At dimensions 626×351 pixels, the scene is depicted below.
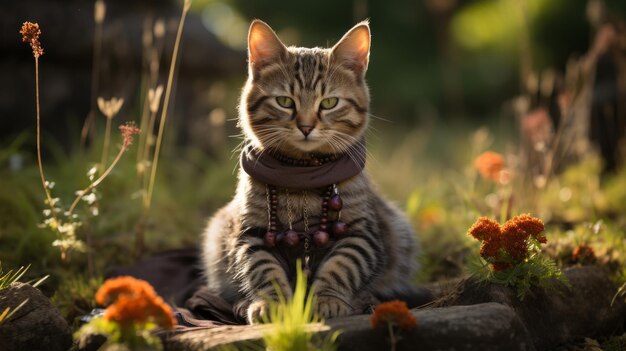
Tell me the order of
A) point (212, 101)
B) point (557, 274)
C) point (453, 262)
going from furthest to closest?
point (212, 101)
point (453, 262)
point (557, 274)

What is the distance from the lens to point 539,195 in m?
4.27

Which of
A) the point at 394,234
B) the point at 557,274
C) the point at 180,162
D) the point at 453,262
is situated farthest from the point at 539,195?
the point at 180,162

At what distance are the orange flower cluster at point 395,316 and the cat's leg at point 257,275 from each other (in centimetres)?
47

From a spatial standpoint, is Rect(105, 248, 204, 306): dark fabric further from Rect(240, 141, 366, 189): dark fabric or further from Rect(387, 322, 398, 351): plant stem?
Rect(387, 322, 398, 351): plant stem

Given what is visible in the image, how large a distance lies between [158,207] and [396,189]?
7.54 feet

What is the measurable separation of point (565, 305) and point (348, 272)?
3.16 feet

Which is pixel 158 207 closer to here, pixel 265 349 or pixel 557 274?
pixel 265 349

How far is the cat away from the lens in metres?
2.67

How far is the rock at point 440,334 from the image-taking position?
84.0 inches

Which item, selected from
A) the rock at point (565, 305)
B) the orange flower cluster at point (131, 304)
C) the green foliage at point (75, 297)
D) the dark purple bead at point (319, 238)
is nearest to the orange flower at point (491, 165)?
the rock at point (565, 305)

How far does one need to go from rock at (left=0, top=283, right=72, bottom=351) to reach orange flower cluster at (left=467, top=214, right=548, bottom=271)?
1.72 meters

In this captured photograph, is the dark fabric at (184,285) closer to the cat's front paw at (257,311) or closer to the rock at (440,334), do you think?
the cat's front paw at (257,311)

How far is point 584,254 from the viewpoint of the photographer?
3188 millimetres

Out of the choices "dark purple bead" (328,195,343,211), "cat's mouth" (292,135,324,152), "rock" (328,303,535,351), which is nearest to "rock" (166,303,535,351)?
"rock" (328,303,535,351)
